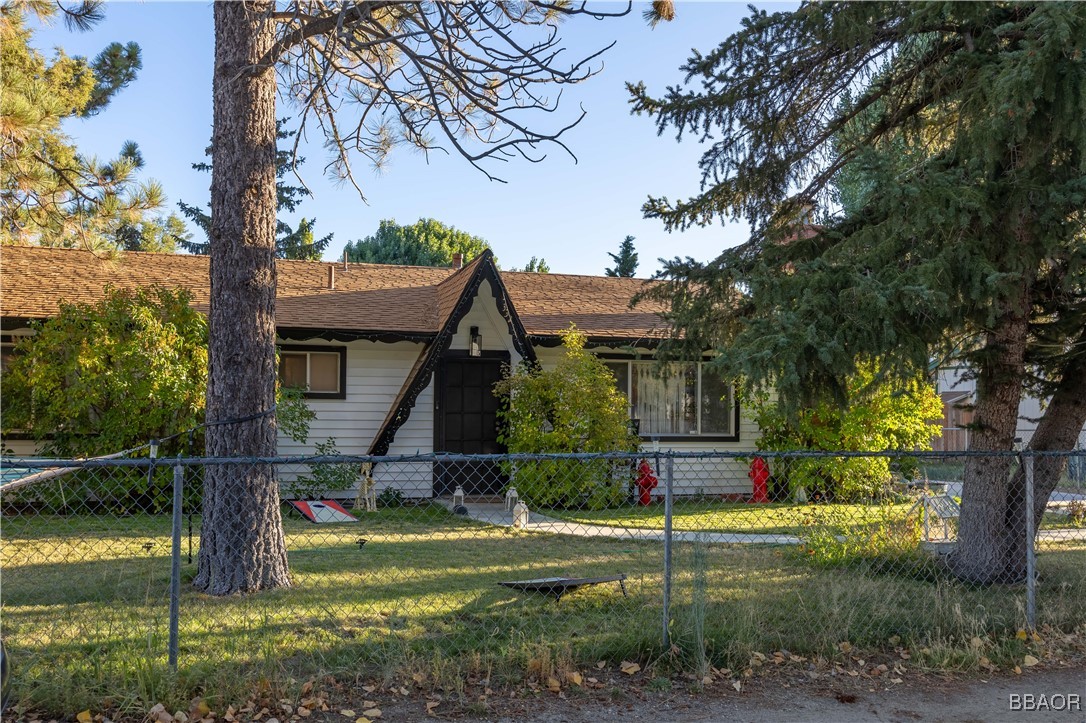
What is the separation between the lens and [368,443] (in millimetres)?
14180

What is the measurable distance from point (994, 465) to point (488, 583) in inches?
179

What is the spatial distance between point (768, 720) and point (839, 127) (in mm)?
6069

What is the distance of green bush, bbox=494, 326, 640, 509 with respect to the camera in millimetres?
12758

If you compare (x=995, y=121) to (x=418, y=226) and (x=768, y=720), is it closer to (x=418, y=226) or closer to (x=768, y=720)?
(x=768, y=720)

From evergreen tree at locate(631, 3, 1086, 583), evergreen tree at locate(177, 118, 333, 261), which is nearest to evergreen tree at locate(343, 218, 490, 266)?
evergreen tree at locate(177, 118, 333, 261)

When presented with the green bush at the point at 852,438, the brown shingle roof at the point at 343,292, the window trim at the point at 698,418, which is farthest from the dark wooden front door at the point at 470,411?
the green bush at the point at 852,438

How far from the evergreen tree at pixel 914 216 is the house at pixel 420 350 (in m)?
4.75

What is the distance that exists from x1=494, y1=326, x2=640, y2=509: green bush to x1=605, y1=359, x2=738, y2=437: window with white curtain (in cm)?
228

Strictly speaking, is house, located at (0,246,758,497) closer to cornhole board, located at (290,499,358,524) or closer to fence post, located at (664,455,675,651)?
cornhole board, located at (290,499,358,524)

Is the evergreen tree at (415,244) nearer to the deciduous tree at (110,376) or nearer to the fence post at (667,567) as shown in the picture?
the deciduous tree at (110,376)

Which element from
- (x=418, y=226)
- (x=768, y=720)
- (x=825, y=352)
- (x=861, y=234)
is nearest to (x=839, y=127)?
(x=861, y=234)

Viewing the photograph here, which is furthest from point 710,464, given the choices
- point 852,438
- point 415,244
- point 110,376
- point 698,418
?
point 415,244

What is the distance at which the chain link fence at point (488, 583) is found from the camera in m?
5.12

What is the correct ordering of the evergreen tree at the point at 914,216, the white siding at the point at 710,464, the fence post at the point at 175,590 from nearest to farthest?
the fence post at the point at 175,590
the evergreen tree at the point at 914,216
the white siding at the point at 710,464
